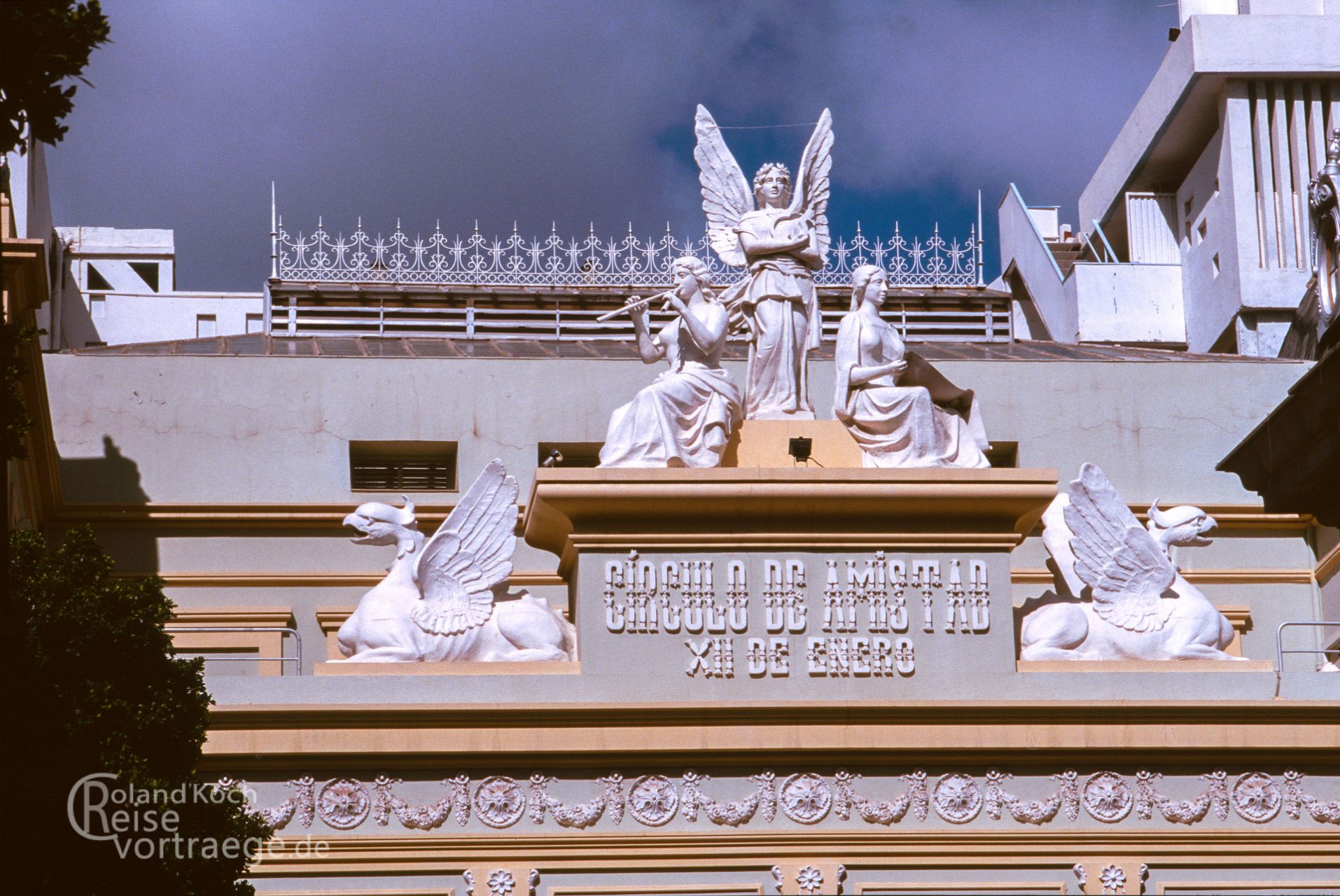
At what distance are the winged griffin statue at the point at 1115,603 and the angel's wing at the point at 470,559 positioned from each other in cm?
493

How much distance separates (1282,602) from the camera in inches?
1198

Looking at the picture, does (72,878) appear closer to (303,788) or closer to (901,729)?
(303,788)

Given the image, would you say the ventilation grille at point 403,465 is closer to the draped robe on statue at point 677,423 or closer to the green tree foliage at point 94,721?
the draped robe on statue at point 677,423

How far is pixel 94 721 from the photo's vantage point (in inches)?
671

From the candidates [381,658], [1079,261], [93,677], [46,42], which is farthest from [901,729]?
[1079,261]

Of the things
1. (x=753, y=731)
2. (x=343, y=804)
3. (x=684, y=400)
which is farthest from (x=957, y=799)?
(x=343, y=804)

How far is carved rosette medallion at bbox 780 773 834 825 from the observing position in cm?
2256

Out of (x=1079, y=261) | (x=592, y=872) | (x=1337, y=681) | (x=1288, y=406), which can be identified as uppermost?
(x=1079, y=261)

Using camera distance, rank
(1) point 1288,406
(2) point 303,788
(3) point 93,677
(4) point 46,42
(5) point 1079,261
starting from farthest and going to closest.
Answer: (5) point 1079,261, (1) point 1288,406, (2) point 303,788, (3) point 93,677, (4) point 46,42

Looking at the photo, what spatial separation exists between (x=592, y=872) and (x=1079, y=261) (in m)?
19.9

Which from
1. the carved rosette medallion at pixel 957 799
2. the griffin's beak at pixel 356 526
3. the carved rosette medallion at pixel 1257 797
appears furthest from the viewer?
the griffin's beak at pixel 356 526

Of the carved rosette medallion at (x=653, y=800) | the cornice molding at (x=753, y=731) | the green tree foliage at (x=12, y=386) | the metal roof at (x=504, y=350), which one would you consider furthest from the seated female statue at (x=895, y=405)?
the green tree foliage at (x=12, y=386)

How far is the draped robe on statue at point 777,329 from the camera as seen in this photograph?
81.6ft

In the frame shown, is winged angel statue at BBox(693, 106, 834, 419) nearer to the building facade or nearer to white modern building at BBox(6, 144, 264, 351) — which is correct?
the building facade
